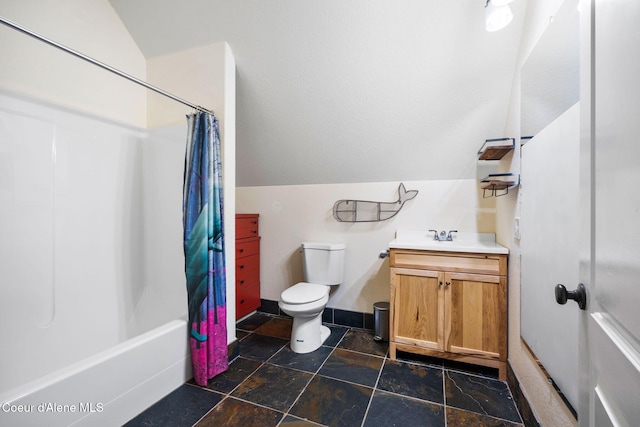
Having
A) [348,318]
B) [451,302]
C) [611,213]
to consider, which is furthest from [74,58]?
[451,302]

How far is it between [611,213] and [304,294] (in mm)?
1812

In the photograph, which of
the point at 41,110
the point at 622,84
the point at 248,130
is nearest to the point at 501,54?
the point at 622,84

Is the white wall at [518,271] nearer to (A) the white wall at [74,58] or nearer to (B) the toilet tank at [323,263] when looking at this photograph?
Answer: (B) the toilet tank at [323,263]

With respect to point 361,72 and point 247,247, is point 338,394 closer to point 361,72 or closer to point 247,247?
point 247,247

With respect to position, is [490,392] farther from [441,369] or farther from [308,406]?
[308,406]

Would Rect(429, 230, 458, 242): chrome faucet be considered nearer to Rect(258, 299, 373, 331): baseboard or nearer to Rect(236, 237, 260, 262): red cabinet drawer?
Rect(258, 299, 373, 331): baseboard

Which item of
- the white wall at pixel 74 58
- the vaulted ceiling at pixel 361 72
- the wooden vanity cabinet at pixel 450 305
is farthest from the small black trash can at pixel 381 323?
the white wall at pixel 74 58

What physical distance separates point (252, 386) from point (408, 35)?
235cm

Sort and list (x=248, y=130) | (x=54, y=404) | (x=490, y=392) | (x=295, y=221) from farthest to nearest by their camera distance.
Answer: (x=295, y=221), (x=248, y=130), (x=490, y=392), (x=54, y=404)

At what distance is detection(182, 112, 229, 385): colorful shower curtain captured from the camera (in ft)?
5.36

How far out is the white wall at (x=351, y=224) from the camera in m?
2.20

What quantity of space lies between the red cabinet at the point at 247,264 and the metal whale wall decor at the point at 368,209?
860 mm

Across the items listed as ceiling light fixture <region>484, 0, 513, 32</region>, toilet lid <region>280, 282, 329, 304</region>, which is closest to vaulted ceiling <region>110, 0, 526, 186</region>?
ceiling light fixture <region>484, 0, 513, 32</region>

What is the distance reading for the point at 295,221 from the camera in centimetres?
271
